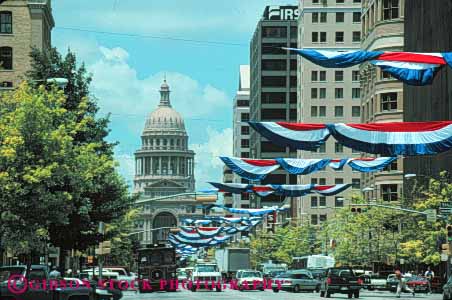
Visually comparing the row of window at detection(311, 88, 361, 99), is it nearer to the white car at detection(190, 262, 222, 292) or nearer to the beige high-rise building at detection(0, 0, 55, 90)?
the beige high-rise building at detection(0, 0, 55, 90)

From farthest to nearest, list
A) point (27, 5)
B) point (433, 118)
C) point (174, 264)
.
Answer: point (27, 5) < point (433, 118) < point (174, 264)

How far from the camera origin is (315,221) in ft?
552

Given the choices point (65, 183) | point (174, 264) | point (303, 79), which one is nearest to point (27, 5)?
point (174, 264)

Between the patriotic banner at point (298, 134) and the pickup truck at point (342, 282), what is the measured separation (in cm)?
1965

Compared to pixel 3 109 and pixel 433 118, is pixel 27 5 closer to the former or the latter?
pixel 433 118

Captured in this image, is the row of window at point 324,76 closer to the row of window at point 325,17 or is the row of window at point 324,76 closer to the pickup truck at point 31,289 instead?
the row of window at point 325,17

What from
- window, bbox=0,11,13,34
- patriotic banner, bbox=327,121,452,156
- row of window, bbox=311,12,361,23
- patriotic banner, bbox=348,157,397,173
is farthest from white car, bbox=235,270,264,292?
row of window, bbox=311,12,361,23

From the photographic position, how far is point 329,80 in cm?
16925

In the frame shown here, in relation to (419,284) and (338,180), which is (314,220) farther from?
(419,284)

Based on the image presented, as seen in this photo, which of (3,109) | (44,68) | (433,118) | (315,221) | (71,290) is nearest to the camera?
(71,290)

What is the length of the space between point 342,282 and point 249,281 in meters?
21.4

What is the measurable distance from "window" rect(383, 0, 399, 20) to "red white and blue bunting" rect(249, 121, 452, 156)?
7176 cm

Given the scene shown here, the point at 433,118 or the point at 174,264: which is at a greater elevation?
the point at 433,118

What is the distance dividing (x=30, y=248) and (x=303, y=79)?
12559 centimetres
